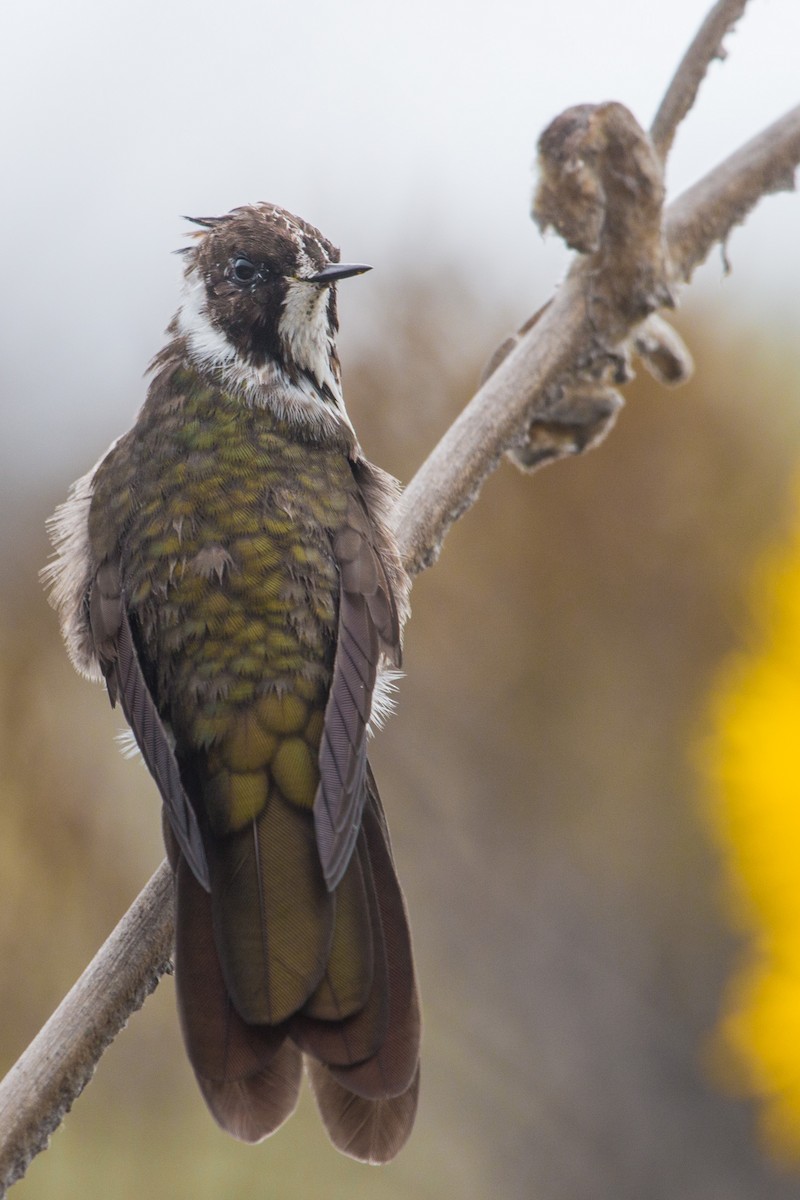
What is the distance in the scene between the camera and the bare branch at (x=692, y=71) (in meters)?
2.37

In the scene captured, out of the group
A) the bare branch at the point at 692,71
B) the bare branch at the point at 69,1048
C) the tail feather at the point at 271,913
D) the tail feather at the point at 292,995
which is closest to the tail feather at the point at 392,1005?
the tail feather at the point at 292,995

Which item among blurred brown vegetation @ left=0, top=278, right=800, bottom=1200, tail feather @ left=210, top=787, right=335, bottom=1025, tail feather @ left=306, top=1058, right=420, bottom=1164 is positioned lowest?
blurred brown vegetation @ left=0, top=278, right=800, bottom=1200

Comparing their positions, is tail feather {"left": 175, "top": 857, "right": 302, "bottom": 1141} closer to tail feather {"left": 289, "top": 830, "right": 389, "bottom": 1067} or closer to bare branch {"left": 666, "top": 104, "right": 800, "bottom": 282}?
tail feather {"left": 289, "top": 830, "right": 389, "bottom": 1067}

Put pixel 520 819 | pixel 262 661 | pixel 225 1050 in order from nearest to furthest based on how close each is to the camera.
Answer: pixel 225 1050
pixel 262 661
pixel 520 819

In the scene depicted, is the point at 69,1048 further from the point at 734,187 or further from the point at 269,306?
the point at 734,187

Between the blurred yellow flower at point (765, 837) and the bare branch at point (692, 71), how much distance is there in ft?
18.0

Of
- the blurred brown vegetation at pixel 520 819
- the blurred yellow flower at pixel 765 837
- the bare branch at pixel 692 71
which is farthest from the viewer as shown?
the blurred yellow flower at pixel 765 837

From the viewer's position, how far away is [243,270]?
Answer: 2766 millimetres

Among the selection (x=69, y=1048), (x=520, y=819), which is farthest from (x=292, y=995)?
(x=520, y=819)

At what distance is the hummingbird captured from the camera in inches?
74.6

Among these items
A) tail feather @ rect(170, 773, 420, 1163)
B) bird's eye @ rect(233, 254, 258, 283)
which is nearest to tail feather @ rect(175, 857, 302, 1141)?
tail feather @ rect(170, 773, 420, 1163)

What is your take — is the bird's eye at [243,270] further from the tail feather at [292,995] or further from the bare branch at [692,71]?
the tail feather at [292,995]

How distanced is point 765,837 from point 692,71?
5879 millimetres

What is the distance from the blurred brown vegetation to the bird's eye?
2872mm
